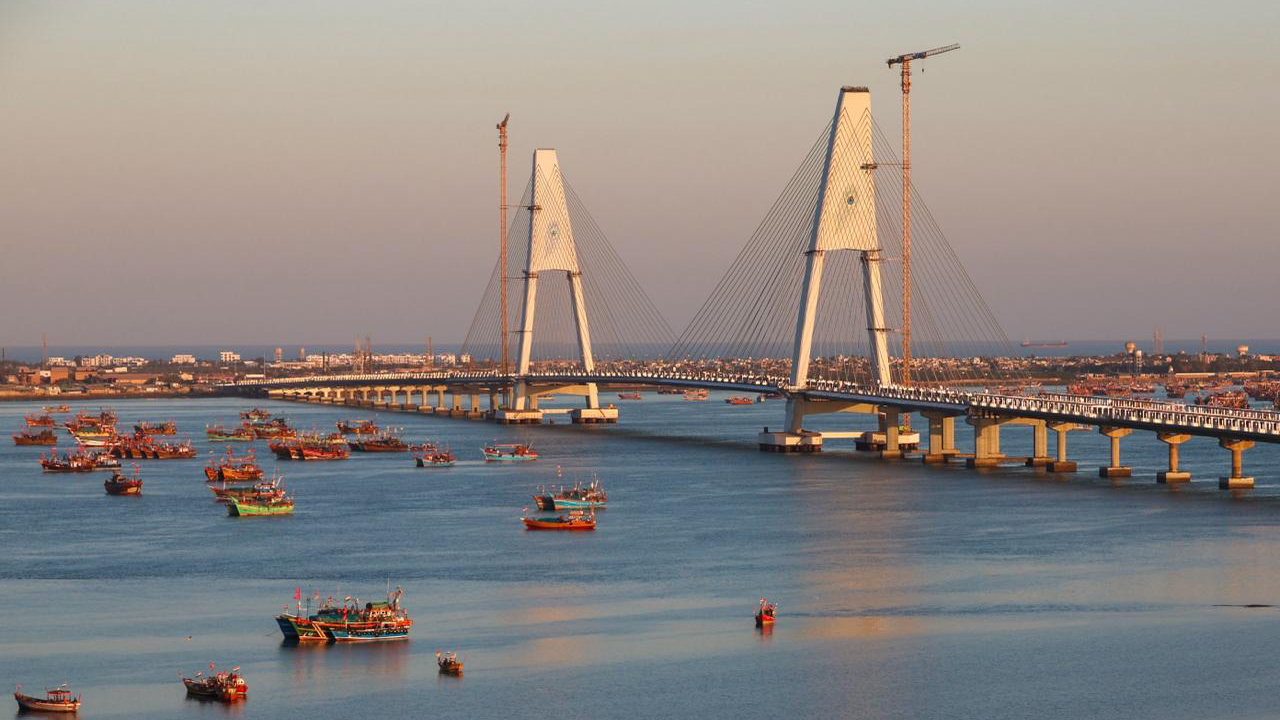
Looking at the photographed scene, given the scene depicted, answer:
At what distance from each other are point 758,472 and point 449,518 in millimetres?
18488

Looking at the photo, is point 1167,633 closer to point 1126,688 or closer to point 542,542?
point 1126,688

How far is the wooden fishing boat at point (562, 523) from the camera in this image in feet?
189

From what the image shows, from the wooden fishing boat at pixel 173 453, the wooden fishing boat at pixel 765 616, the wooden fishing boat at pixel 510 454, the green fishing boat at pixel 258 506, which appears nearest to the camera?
the wooden fishing boat at pixel 765 616

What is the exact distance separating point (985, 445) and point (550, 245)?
4237 centimetres

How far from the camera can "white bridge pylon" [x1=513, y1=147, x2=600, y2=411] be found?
372ft

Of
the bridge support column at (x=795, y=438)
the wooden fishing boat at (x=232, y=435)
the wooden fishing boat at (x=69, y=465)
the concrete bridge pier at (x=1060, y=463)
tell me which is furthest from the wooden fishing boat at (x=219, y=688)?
the wooden fishing boat at (x=232, y=435)

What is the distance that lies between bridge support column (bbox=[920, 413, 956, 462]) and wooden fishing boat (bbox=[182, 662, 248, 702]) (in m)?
49.4

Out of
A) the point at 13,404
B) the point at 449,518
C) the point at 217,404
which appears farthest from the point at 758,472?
the point at 13,404

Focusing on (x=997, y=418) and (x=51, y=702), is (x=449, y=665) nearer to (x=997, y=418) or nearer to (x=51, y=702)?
(x=51, y=702)

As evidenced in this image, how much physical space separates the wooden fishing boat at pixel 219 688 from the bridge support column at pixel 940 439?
49351 mm

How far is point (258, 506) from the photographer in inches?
2479

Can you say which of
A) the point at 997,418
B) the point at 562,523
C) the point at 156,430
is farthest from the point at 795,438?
the point at 156,430

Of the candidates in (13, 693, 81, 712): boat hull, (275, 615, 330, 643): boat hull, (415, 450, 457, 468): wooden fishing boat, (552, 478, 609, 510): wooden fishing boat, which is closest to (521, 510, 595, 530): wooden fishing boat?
(552, 478, 609, 510): wooden fishing boat

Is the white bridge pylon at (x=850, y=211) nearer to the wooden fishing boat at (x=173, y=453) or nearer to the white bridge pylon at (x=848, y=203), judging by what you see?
the white bridge pylon at (x=848, y=203)
